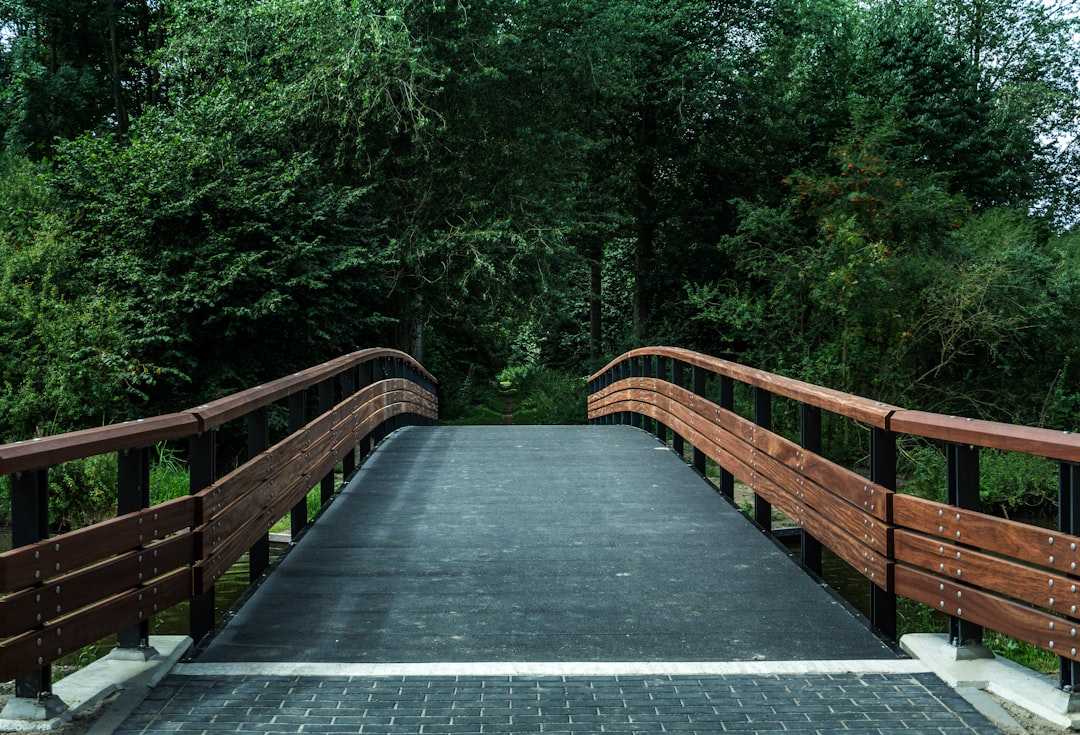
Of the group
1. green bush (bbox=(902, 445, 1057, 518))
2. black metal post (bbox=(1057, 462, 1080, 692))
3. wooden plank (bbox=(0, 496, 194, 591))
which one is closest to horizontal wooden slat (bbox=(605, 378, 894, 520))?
Answer: black metal post (bbox=(1057, 462, 1080, 692))

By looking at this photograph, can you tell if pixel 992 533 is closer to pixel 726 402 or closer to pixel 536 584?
pixel 536 584

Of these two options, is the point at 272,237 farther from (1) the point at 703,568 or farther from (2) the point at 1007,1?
(2) the point at 1007,1

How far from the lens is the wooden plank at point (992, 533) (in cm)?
349

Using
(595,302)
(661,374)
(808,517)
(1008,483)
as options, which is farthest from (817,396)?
(595,302)

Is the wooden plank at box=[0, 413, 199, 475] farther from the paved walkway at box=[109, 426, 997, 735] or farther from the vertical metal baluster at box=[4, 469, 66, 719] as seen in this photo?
the paved walkway at box=[109, 426, 997, 735]

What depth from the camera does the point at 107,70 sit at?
1299 inches

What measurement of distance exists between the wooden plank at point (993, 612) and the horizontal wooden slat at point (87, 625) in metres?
2.99

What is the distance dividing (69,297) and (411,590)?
49.1 feet

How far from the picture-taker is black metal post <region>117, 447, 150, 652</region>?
413cm

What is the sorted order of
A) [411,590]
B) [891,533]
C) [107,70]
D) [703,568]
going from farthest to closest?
1. [107,70]
2. [703,568]
3. [411,590]
4. [891,533]

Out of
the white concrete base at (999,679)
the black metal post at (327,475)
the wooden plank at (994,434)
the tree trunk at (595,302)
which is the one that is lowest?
the white concrete base at (999,679)

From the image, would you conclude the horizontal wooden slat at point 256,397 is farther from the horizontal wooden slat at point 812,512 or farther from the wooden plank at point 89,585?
the horizontal wooden slat at point 812,512

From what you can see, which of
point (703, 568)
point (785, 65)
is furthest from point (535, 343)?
point (703, 568)

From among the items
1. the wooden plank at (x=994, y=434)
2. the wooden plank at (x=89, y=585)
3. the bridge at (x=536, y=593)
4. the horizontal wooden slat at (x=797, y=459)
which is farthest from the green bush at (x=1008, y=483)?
the wooden plank at (x=89, y=585)
